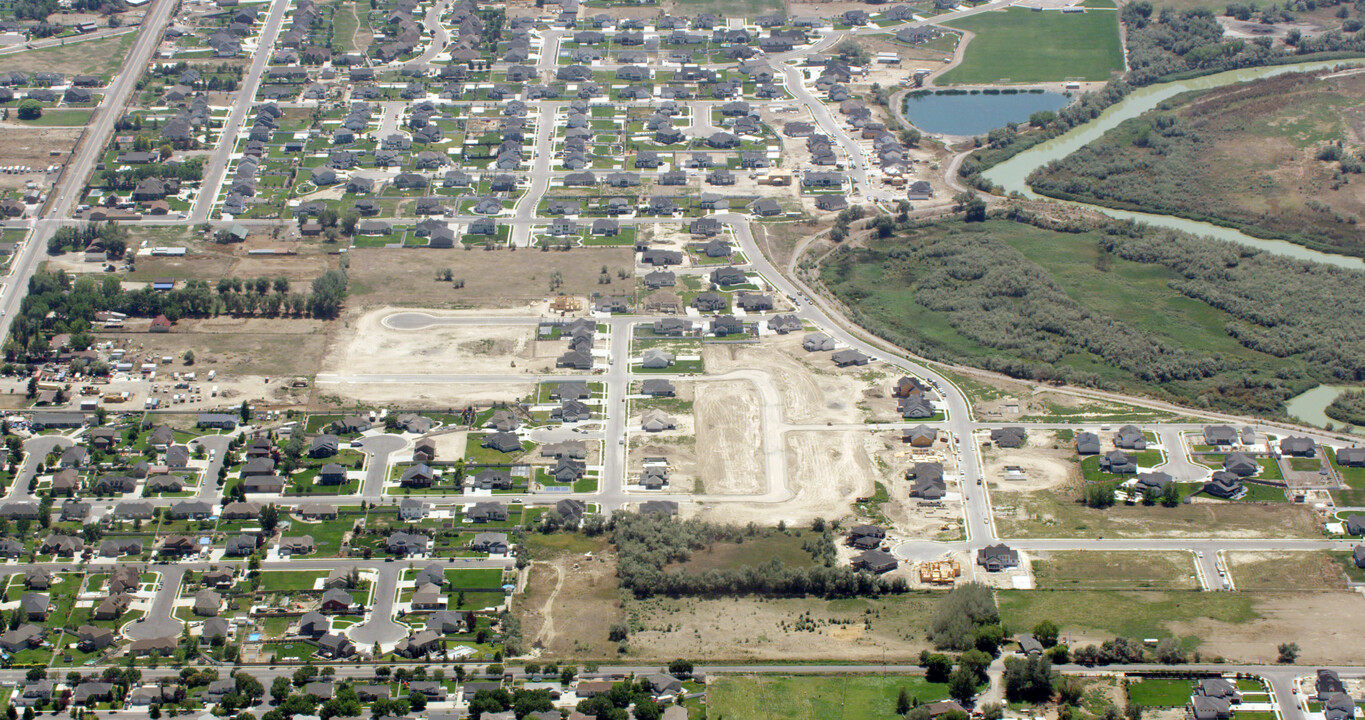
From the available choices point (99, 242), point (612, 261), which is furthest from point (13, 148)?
point (612, 261)

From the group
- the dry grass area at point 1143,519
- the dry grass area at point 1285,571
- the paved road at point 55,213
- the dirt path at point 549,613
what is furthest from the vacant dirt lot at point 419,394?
the dry grass area at point 1285,571

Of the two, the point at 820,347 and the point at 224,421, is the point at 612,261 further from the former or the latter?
the point at 224,421

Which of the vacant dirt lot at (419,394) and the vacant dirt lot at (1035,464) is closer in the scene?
the vacant dirt lot at (1035,464)

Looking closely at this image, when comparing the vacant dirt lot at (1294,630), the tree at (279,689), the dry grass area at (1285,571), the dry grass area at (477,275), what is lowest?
the dry grass area at (477,275)

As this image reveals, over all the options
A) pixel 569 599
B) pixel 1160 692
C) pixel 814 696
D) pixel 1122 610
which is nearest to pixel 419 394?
pixel 569 599

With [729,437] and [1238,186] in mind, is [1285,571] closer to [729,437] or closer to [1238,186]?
[729,437]

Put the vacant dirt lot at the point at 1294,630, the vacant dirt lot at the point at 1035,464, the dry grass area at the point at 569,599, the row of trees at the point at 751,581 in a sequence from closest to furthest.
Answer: the vacant dirt lot at the point at 1294,630 → the dry grass area at the point at 569,599 → the row of trees at the point at 751,581 → the vacant dirt lot at the point at 1035,464

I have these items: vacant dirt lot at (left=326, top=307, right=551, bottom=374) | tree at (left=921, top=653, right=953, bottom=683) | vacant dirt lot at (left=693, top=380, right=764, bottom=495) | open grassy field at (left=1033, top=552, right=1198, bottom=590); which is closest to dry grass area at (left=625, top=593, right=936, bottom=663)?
tree at (left=921, top=653, right=953, bottom=683)

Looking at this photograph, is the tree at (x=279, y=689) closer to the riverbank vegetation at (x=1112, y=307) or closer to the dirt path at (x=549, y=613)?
the dirt path at (x=549, y=613)
